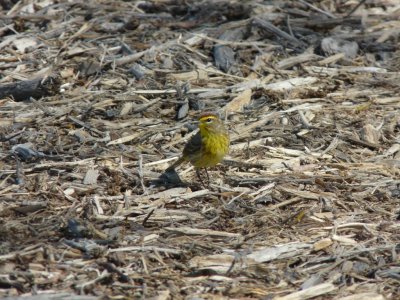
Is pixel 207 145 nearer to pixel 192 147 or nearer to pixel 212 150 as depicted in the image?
pixel 212 150

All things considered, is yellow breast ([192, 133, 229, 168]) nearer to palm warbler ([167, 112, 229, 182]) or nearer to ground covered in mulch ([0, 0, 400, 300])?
palm warbler ([167, 112, 229, 182])

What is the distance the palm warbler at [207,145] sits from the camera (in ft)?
31.0

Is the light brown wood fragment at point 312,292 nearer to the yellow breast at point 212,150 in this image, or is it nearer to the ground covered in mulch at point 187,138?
the ground covered in mulch at point 187,138

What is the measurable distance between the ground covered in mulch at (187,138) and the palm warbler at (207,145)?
278 millimetres

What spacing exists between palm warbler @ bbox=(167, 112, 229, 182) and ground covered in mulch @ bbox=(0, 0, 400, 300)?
0.91ft

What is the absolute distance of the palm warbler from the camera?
31.0ft

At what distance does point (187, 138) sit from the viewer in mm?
10375

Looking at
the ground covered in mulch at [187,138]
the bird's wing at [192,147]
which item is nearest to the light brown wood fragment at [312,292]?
the ground covered in mulch at [187,138]

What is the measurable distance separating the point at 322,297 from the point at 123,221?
2.04 meters

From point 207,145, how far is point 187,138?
0.97 meters

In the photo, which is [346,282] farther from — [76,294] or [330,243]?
[76,294]

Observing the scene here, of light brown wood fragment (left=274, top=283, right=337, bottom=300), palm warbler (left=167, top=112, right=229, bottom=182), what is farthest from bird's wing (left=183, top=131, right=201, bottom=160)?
light brown wood fragment (left=274, top=283, right=337, bottom=300)

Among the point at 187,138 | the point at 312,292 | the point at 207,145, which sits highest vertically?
the point at 207,145

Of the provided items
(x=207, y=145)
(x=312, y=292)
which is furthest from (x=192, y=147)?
(x=312, y=292)
